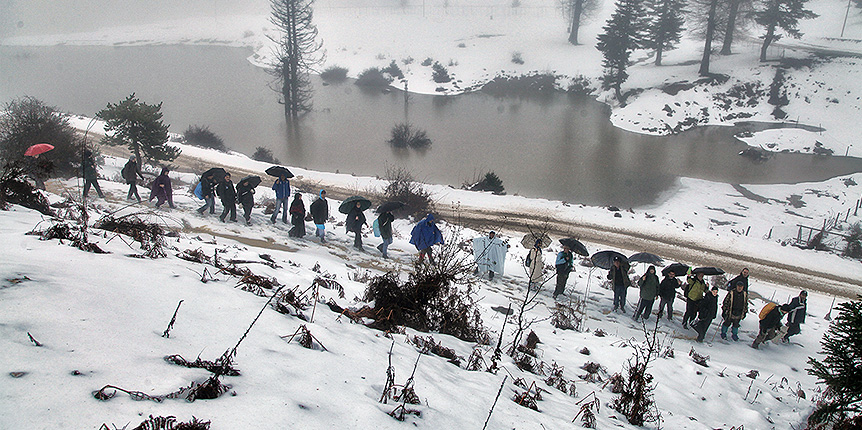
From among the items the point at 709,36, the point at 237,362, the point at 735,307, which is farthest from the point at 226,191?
the point at 709,36

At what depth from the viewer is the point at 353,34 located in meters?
72.7

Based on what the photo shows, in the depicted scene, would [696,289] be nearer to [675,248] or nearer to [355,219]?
[675,248]

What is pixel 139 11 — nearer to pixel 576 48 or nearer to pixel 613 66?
pixel 576 48

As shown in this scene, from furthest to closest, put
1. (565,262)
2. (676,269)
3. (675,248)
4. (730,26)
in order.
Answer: (730,26) < (675,248) < (565,262) < (676,269)

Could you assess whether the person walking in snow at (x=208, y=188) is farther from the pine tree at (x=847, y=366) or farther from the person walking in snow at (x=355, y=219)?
the pine tree at (x=847, y=366)

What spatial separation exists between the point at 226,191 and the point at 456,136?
24.7m

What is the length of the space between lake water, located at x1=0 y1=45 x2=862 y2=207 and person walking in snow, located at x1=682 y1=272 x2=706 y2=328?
12.7 meters

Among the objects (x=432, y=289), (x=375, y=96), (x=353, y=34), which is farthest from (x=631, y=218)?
(x=353, y=34)

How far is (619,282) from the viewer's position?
1055 cm

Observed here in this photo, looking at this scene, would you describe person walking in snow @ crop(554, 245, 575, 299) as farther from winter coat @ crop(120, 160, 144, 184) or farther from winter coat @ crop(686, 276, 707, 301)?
winter coat @ crop(120, 160, 144, 184)

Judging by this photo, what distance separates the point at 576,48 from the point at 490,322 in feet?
185

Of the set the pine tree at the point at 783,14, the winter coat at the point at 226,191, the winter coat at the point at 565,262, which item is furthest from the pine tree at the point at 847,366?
the pine tree at the point at 783,14

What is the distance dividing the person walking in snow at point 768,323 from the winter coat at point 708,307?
1098 mm

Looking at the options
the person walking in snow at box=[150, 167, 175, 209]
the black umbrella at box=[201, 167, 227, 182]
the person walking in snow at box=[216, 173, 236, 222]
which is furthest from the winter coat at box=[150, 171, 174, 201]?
the person walking in snow at box=[216, 173, 236, 222]
